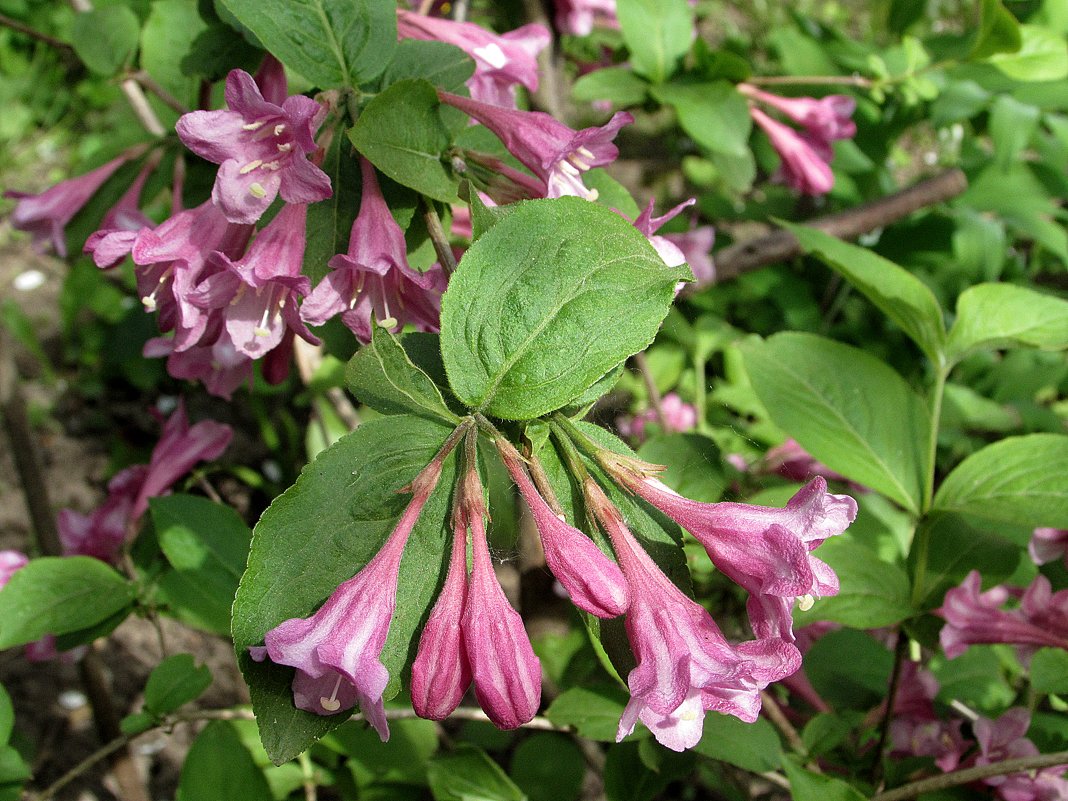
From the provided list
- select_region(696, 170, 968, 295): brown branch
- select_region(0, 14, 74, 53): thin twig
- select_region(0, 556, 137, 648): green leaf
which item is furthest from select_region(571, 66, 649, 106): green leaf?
select_region(0, 556, 137, 648): green leaf

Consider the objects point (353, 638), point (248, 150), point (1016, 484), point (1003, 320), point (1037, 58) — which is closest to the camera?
point (353, 638)

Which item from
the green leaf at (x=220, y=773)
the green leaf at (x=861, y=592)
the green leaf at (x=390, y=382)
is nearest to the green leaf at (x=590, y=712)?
the green leaf at (x=861, y=592)

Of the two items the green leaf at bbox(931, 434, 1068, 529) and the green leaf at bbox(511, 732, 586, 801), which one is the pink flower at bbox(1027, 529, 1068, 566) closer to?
the green leaf at bbox(931, 434, 1068, 529)

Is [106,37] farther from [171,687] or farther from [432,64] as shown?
[171,687]

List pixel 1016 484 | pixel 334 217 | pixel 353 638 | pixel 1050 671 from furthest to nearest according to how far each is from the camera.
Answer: pixel 1016 484 → pixel 1050 671 → pixel 334 217 → pixel 353 638

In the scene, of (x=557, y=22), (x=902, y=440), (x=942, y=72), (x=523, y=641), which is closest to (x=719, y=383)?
(x=942, y=72)

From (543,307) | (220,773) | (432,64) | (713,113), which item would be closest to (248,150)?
(432,64)
